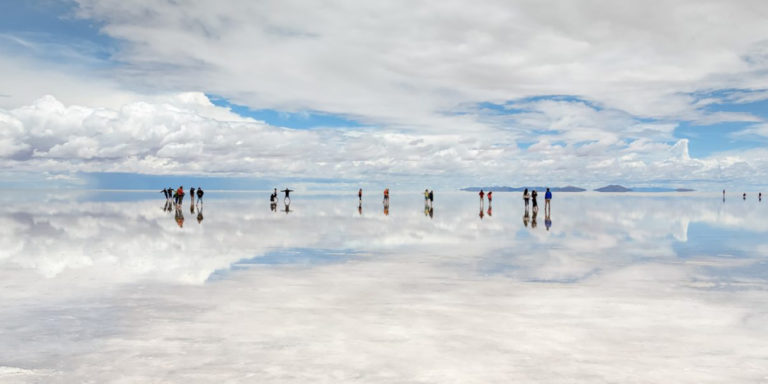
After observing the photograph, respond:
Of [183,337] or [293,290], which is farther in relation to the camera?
[293,290]

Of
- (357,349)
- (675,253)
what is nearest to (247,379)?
(357,349)

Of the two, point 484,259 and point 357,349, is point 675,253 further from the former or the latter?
point 357,349

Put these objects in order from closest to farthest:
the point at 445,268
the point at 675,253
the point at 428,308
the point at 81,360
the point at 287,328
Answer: the point at 81,360 < the point at 287,328 < the point at 428,308 < the point at 445,268 < the point at 675,253

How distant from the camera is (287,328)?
9852 mm

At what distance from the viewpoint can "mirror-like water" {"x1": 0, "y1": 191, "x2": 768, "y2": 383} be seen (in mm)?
7707

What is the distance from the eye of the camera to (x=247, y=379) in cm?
723

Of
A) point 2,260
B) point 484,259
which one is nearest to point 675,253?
point 484,259

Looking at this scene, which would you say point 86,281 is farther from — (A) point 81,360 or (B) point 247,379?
(B) point 247,379

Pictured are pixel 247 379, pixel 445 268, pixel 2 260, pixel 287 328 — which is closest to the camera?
pixel 247 379

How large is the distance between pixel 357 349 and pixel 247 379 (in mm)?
1858

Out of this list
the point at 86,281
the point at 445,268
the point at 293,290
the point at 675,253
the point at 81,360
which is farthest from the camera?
the point at 675,253

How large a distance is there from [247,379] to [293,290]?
6.51 metres

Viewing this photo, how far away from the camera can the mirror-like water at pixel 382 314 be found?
7707 mm

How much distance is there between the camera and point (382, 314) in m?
11.0
